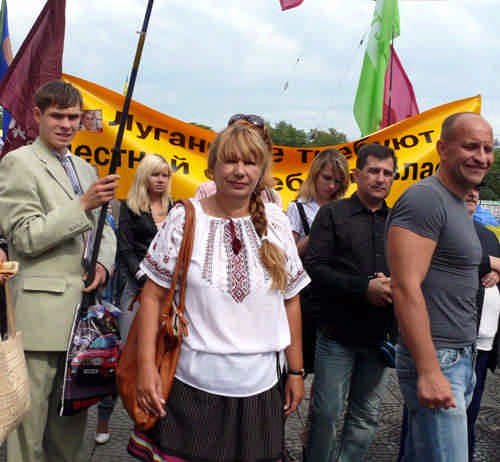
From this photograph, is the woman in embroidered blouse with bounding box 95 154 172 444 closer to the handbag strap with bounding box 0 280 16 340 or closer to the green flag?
the handbag strap with bounding box 0 280 16 340

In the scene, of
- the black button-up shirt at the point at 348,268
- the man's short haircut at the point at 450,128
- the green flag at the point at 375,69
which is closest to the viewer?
the man's short haircut at the point at 450,128

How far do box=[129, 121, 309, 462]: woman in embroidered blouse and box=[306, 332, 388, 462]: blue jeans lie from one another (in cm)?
89

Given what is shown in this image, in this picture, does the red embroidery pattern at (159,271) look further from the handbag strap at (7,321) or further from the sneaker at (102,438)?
the sneaker at (102,438)

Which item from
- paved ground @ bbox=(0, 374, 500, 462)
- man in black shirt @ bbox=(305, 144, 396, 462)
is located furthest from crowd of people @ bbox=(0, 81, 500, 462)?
paved ground @ bbox=(0, 374, 500, 462)

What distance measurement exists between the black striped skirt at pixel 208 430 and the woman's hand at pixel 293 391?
Result: 21 cm

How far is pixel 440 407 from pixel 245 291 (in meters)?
0.77

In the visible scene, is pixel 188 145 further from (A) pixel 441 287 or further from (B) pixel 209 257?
(A) pixel 441 287

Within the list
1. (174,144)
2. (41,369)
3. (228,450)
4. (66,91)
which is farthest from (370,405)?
(174,144)

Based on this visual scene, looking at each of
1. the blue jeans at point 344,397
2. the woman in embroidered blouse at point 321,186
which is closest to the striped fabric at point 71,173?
the blue jeans at point 344,397

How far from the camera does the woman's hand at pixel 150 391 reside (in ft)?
6.78

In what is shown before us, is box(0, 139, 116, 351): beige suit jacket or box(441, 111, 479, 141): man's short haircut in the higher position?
box(441, 111, 479, 141): man's short haircut

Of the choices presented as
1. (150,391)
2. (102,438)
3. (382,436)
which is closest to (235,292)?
(150,391)

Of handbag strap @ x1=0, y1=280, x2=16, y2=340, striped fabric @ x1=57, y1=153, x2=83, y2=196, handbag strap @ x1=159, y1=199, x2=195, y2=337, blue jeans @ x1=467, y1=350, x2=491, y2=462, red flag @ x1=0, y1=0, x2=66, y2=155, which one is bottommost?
blue jeans @ x1=467, y1=350, x2=491, y2=462

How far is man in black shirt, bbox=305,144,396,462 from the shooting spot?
3.05 meters
